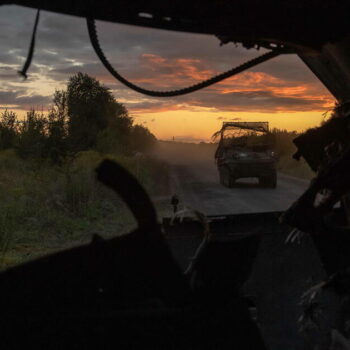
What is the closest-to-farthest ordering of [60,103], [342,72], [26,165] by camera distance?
1. [342,72]
2. [26,165]
3. [60,103]

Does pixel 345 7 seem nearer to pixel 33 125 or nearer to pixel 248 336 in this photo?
pixel 248 336

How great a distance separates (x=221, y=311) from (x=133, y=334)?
159 millimetres

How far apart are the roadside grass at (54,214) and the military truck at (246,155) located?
6.44 m

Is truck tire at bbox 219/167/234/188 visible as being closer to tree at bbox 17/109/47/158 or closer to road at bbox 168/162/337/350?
tree at bbox 17/109/47/158

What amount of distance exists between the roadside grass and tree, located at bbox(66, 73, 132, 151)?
Result: 12.2 metres

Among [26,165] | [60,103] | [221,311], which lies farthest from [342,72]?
[60,103]

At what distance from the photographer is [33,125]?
24094 mm

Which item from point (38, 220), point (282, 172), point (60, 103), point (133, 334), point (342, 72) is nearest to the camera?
point (133, 334)

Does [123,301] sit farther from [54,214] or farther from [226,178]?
[226,178]

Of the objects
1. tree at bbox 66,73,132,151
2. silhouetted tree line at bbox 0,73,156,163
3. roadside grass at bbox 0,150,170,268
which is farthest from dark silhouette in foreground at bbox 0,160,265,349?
tree at bbox 66,73,132,151

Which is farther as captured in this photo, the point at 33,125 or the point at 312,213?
the point at 33,125

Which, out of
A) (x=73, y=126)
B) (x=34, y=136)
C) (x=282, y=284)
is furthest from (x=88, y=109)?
(x=282, y=284)

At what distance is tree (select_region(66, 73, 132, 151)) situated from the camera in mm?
31734

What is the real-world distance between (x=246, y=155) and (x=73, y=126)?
1191cm
